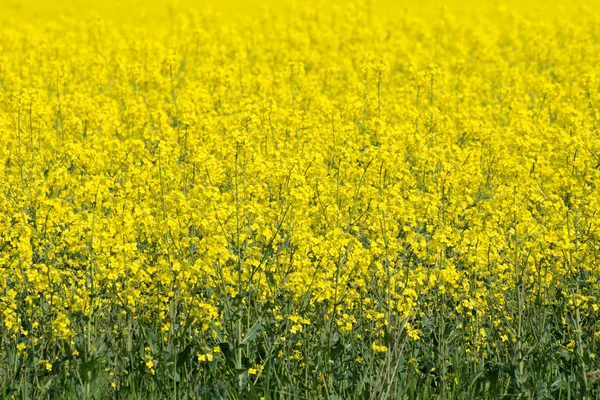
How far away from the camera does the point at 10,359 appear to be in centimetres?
622

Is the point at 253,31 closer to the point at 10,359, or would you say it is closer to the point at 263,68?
the point at 263,68

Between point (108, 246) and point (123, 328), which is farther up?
point (108, 246)

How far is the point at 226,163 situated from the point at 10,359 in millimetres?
2589

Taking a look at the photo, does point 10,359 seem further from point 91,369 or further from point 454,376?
point 454,376

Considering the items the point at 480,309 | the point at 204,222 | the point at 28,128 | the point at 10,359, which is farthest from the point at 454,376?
the point at 28,128

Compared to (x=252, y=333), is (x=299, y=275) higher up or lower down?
higher up

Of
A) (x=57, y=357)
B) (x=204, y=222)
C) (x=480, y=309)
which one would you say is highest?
(x=204, y=222)

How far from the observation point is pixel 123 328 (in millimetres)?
6535

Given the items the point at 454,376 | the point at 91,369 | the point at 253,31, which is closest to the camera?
the point at 91,369

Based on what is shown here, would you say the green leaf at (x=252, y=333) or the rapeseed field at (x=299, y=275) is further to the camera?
the rapeseed field at (x=299, y=275)

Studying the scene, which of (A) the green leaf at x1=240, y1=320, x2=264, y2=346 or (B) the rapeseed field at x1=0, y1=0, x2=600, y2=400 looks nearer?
(A) the green leaf at x1=240, y1=320, x2=264, y2=346

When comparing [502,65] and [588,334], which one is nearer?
[588,334]

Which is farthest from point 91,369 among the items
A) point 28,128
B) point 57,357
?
point 28,128

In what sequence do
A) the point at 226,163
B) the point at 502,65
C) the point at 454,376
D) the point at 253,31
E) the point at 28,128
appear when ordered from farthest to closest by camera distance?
the point at 253,31
the point at 502,65
the point at 28,128
the point at 226,163
the point at 454,376
